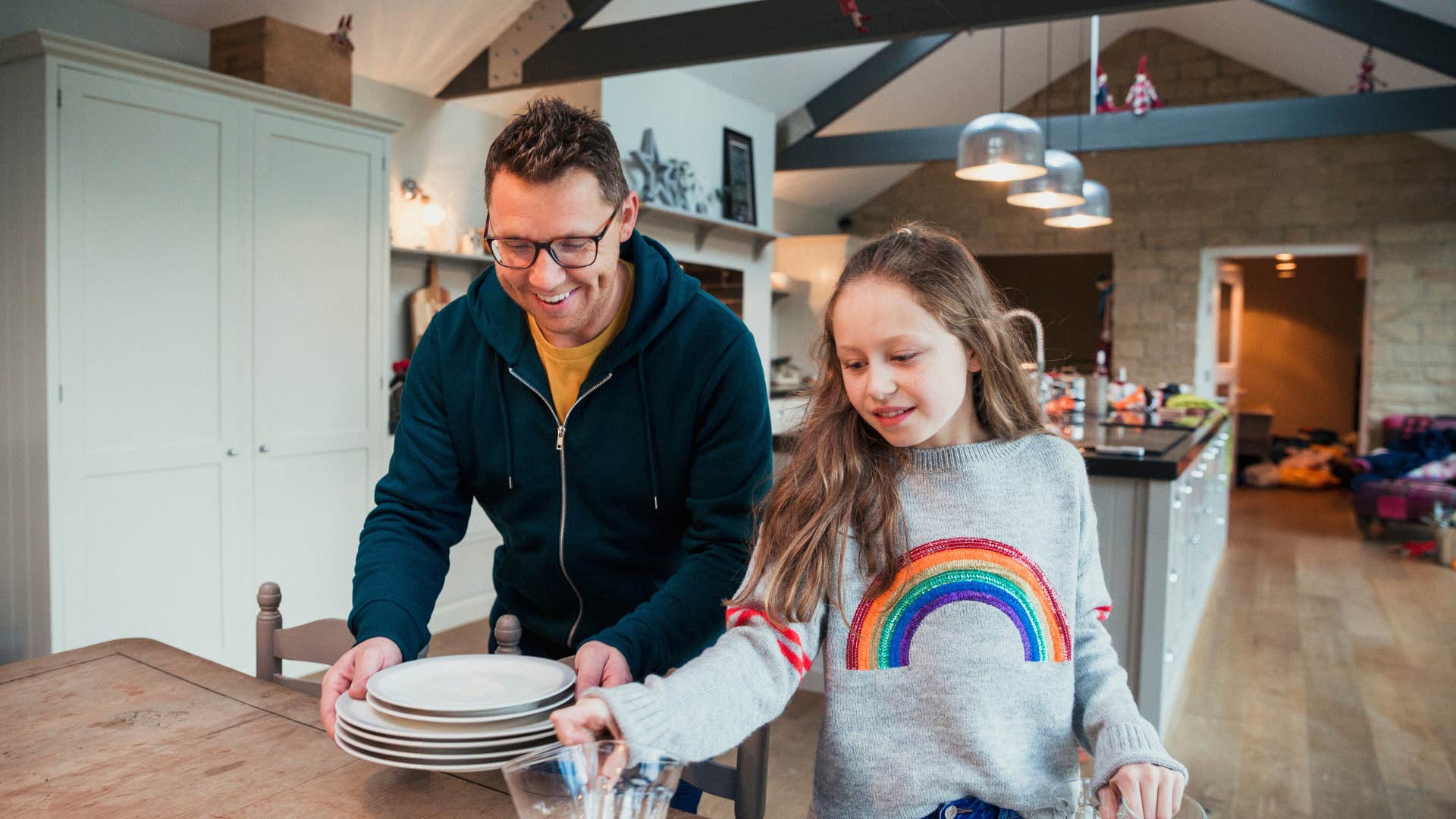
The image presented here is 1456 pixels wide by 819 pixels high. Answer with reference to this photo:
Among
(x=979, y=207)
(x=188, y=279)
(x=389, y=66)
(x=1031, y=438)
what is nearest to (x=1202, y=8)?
(x=979, y=207)

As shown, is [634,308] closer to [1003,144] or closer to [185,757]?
[185,757]

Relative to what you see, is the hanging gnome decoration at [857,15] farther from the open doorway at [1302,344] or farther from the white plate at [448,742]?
the open doorway at [1302,344]

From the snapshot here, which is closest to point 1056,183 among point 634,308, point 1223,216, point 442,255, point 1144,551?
point 1144,551

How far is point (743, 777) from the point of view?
112 cm

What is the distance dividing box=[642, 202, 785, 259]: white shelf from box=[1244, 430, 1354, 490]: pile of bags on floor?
5659mm

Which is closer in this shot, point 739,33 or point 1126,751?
point 1126,751

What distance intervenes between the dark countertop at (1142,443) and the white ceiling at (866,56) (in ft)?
5.79

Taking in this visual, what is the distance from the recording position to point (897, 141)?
22.6 feet

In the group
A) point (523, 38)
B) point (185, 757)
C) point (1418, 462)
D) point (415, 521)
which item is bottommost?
point (1418, 462)

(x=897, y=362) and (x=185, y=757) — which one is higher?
(x=897, y=362)

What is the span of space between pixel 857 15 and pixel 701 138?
204 cm

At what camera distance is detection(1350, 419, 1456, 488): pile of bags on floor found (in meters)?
6.65

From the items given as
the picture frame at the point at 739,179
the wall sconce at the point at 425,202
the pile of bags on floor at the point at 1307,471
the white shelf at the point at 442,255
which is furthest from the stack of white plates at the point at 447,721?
the pile of bags on floor at the point at 1307,471

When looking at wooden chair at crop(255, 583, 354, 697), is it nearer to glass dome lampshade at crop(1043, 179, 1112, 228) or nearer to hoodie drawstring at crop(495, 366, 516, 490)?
hoodie drawstring at crop(495, 366, 516, 490)
